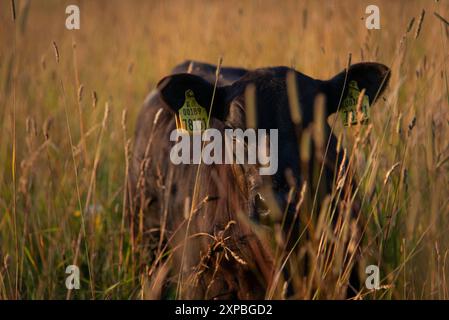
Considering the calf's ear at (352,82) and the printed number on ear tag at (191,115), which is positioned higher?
the calf's ear at (352,82)

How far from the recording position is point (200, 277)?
152 inches

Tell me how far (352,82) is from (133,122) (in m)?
3.77

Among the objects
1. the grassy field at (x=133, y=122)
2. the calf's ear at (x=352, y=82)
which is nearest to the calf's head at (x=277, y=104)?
the calf's ear at (x=352, y=82)

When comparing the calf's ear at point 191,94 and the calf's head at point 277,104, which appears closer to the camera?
the calf's head at point 277,104

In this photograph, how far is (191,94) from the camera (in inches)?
152

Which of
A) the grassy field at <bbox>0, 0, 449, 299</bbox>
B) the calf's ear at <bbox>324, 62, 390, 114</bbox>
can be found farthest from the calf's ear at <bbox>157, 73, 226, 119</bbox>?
the calf's ear at <bbox>324, 62, 390, 114</bbox>

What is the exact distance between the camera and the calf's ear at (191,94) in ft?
12.6

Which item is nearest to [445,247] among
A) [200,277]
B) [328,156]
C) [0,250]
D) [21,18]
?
[328,156]

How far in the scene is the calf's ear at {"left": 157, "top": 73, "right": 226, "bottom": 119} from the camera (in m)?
3.83

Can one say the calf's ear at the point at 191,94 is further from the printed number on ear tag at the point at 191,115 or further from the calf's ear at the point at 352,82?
the calf's ear at the point at 352,82

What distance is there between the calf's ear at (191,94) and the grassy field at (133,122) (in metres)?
0.35
